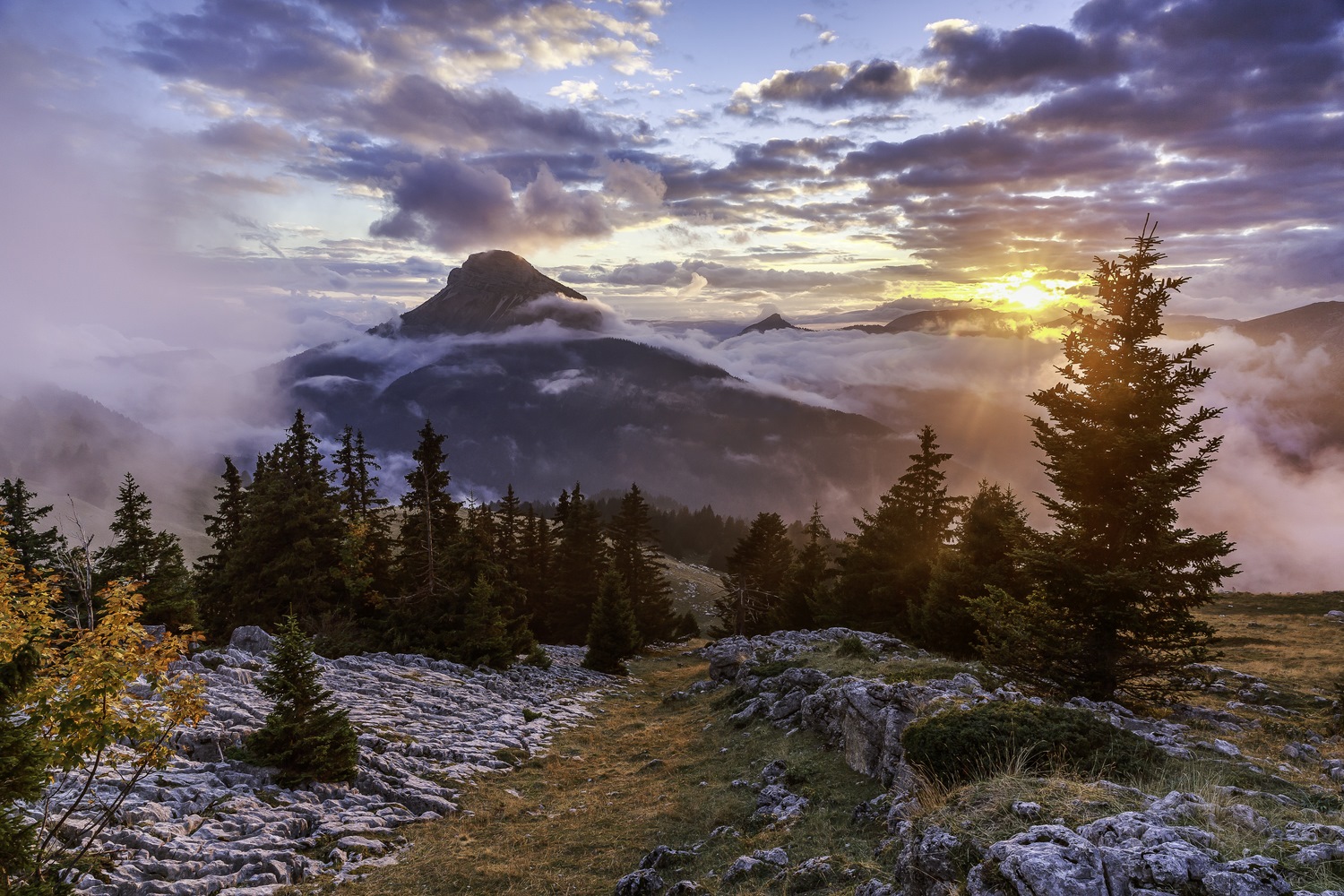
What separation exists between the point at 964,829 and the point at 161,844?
50.2 ft

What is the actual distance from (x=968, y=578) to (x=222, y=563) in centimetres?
4901

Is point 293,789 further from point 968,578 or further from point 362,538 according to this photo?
point 968,578

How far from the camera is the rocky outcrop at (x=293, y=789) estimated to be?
12.9m

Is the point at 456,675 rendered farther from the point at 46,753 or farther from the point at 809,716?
the point at 46,753

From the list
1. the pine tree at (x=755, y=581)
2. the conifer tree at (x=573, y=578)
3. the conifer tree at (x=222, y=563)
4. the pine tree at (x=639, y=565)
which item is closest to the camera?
the conifer tree at (x=222, y=563)

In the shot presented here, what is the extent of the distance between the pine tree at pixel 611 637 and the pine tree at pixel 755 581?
16306 millimetres

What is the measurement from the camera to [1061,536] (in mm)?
20844

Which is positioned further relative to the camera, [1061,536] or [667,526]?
[667,526]

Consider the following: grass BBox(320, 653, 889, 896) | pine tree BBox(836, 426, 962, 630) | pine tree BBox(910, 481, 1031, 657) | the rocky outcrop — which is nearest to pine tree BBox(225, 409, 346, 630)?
the rocky outcrop

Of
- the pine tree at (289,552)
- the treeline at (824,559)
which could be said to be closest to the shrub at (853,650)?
the treeline at (824,559)

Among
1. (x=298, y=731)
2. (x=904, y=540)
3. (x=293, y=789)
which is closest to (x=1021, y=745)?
(x=293, y=789)

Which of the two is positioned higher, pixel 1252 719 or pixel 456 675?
pixel 1252 719

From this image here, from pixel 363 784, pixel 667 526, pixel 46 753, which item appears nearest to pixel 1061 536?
pixel 363 784

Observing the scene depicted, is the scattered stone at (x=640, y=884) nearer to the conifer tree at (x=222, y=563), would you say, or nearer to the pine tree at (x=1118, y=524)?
the pine tree at (x=1118, y=524)
